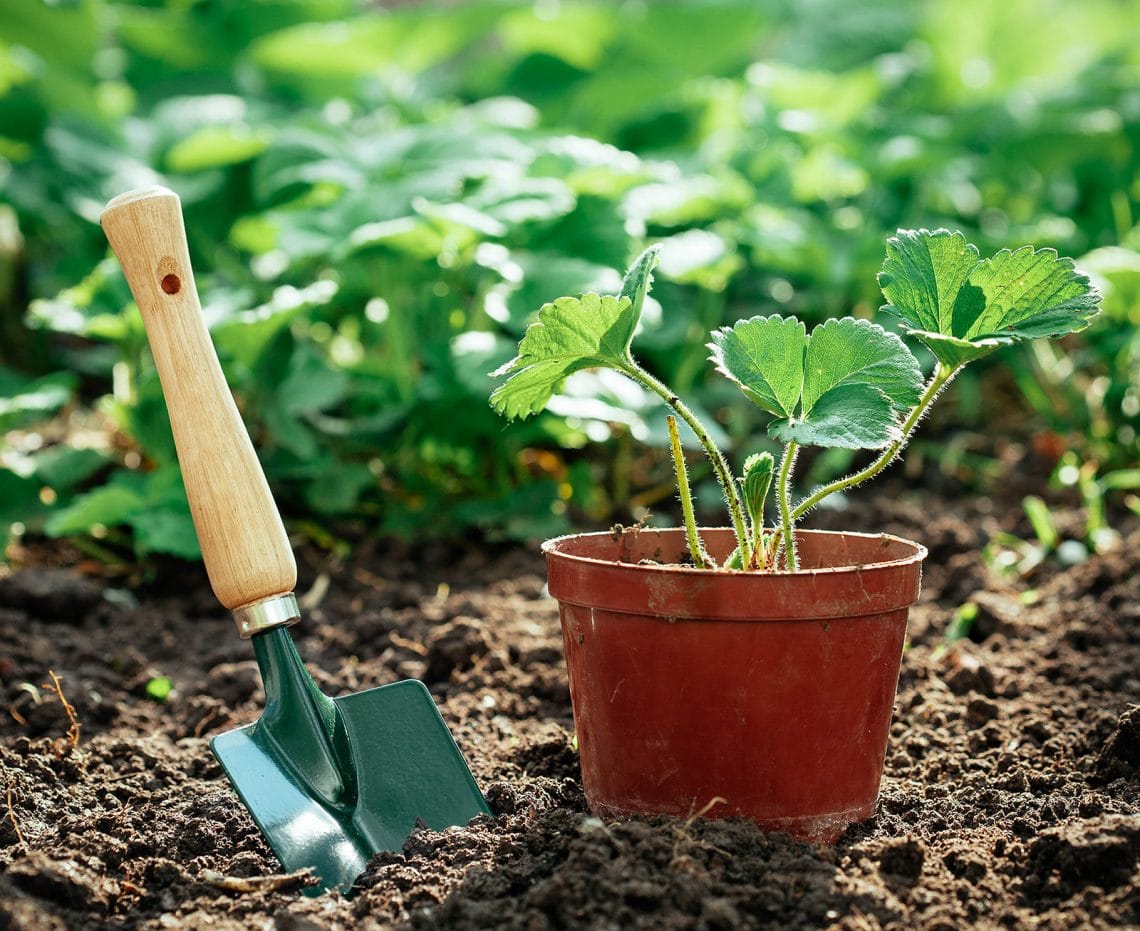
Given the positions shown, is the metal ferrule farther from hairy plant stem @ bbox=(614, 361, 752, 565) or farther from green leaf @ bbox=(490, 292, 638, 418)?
hairy plant stem @ bbox=(614, 361, 752, 565)

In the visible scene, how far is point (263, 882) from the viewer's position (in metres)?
1.29

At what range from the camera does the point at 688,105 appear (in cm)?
377

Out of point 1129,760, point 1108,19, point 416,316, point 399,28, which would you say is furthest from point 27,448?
point 1108,19

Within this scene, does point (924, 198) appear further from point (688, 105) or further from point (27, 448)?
point (27, 448)

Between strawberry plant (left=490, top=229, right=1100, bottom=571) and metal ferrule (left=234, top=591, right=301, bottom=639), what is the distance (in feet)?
1.34

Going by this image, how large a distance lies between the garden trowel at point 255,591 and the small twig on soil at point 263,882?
0.11 meters

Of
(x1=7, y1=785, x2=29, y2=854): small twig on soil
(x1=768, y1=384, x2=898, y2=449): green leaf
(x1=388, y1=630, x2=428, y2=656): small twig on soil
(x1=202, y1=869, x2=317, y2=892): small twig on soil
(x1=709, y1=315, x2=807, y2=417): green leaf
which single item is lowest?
(x1=388, y1=630, x2=428, y2=656): small twig on soil

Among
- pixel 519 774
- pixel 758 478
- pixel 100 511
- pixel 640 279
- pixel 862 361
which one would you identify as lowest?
pixel 519 774

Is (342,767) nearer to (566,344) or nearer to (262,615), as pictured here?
(262,615)

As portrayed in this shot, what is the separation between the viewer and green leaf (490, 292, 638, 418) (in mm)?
1306

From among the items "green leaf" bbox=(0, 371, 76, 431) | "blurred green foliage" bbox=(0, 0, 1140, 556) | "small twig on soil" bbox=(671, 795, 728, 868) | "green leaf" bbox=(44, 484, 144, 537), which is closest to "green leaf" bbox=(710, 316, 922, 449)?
"small twig on soil" bbox=(671, 795, 728, 868)

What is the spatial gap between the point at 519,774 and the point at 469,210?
1.18 m

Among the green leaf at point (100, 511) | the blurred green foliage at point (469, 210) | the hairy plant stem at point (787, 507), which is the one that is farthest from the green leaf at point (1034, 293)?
the green leaf at point (100, 511)

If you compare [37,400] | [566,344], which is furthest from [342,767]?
[37,400]
